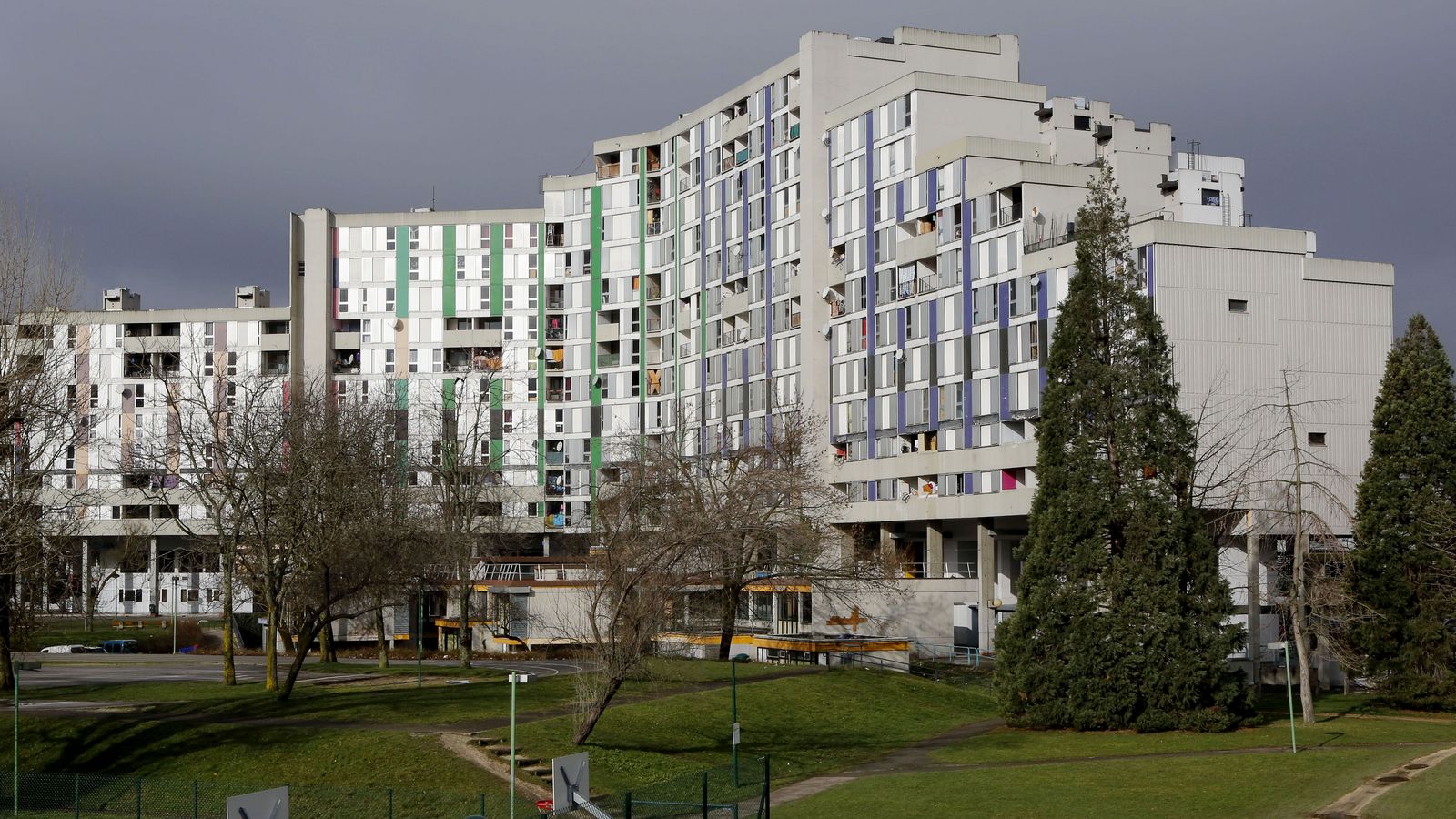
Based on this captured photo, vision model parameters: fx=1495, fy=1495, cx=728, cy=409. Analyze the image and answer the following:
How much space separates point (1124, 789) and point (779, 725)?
16.5 metres

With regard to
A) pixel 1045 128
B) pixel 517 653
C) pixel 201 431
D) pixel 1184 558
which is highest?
pixel 1045 128

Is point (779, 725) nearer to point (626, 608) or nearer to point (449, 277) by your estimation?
point (626, 608)

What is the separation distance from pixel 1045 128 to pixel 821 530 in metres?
40.6

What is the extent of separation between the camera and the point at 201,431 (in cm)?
6109

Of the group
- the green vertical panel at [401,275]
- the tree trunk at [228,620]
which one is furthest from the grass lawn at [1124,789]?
the green vertical panel at [401,275]

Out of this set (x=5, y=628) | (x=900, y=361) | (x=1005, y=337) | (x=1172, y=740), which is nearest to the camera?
(x=1172, y=740)

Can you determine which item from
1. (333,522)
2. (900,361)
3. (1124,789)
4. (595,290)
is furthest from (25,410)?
(595,290)

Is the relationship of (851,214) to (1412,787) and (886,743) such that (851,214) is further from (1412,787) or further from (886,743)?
(1412,787)

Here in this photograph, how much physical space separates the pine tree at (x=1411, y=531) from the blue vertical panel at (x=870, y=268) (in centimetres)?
3971

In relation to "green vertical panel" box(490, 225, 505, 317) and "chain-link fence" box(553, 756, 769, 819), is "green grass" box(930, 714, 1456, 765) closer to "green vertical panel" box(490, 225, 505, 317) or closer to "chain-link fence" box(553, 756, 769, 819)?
"chain-link fence" box(553, 756, 769, 819)

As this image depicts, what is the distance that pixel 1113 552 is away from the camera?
50750mm

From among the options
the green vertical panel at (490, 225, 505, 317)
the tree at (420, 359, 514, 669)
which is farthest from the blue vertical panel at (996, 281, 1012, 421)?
the green vertical panel at (490, 225, 505, 317)

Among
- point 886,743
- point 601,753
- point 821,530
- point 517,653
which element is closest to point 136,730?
point 601,753

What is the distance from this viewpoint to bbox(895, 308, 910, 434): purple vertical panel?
290ft
